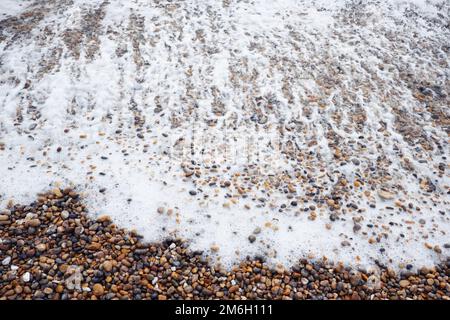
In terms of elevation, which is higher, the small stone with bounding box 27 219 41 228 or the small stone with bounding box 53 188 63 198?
the small stone with bounding box 53 188 63 198

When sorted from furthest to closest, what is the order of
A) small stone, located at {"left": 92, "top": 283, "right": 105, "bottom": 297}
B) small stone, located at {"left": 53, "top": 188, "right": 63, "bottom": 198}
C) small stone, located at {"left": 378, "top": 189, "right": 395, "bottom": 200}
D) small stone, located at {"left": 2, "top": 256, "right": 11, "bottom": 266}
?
small stone, located at {"left": 378, "top": 189, "right": 395, "bottom": 200}
small stone, located at {"left": 53, "top": 188, "right": 63, "bottom": 198}
small stone, located at {"left": 2, "top": 256, "right": 11, "bottom": 266}
small stone, located at {"left": 92, "top": 283, "right": 105, "bottom": 297}

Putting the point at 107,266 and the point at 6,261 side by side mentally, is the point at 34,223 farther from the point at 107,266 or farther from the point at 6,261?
the point at 107,266

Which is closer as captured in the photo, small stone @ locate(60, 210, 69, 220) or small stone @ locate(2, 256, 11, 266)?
small stone @ locate(2, 256, 11, 266)

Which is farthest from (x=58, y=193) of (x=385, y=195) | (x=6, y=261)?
(x=385, y=195)

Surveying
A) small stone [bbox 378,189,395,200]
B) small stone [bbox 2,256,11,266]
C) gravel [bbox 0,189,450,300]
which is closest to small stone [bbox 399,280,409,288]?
gravel [bbox 0,189,450,300]

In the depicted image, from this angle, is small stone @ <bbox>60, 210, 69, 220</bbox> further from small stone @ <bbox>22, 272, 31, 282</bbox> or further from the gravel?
small stone @ <bbox>22, 272, 31, 282</bbox>

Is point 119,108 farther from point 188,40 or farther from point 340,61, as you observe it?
point 340,61

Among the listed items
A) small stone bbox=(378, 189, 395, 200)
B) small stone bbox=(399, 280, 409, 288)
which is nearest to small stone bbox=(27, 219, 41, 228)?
small stone bbox=(399, 280, 409, 288)

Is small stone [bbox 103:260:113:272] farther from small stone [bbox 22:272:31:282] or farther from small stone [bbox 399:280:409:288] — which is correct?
small stone [bbox 399:280:409:288]

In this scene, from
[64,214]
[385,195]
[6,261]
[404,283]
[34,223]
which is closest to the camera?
[6,261]

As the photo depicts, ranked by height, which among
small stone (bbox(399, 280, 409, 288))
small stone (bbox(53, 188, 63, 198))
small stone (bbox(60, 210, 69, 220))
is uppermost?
small stone (bbox(53, 188, 63, 198))

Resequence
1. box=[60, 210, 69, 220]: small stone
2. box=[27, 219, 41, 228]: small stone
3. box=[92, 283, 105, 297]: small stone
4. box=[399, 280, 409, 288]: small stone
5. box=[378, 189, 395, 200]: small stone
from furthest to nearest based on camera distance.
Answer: box=[378, 189, 395, 200]: small stone → box=[60, 210, 69, 220]: small stone → box=[27, 219, 41, 228]: small stone → box=[399, 280, 409, 288]: small stone → box=[92, 283, 105, 297]: small stone

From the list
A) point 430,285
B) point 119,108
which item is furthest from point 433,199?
point 119,108

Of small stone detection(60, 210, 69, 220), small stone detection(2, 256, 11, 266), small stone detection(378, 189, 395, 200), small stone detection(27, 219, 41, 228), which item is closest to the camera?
small stone detection(2, 256, 11, 266)
